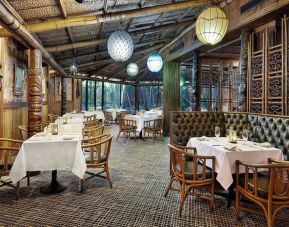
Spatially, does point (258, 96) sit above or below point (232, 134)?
above

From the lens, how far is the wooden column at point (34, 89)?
4.77 m

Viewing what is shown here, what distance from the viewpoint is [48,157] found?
335 cm

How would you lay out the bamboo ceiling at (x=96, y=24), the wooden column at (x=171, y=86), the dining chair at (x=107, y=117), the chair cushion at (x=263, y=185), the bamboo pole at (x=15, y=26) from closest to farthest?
the chair cushion at (x=263, y=185) → the bamboo pole at (x=15, y=26) → the bamboo ceiling at (x=96, y=24) → the wooden column at (x=171, y=86) → the dining chair at (x=107, y=117)

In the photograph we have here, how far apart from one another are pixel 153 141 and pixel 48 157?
4890 millimetres

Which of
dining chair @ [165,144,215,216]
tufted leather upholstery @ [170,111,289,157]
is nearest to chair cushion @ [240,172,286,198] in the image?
dining chair @ [165,144,215,216]

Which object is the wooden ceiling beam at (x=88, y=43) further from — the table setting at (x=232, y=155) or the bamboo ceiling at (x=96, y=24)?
the table setting at (x=232, y=155)

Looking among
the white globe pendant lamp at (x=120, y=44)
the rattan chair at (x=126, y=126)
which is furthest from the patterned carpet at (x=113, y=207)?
the rattan chair at (x=126, y=126)

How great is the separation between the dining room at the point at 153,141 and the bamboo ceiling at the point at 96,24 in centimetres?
3

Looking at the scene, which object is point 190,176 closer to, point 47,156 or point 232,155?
point 232,155

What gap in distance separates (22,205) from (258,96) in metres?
4.54

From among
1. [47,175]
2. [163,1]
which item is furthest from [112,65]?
[47,175]

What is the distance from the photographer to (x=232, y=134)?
3.50 m

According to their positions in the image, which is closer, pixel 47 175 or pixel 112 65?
pixel 47 175

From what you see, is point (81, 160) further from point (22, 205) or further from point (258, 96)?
point (258, 96)
